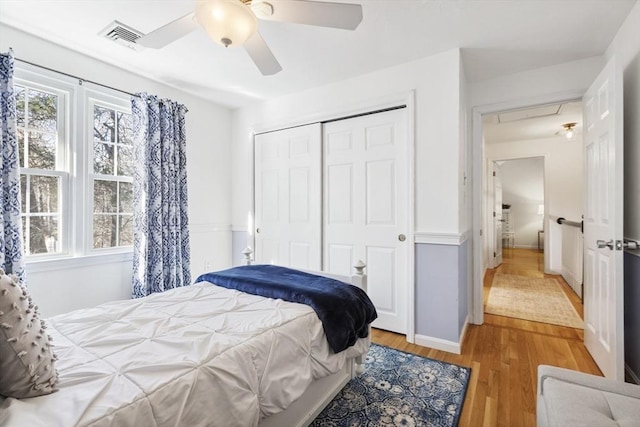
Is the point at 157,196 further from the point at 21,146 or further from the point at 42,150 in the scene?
the point at 21,146

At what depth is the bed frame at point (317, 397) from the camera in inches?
55.9

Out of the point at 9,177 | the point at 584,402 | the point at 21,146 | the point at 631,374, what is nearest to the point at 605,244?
the point at 631,374

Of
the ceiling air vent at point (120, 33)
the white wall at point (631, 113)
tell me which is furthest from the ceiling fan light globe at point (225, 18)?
the white wall at point (631, 113)

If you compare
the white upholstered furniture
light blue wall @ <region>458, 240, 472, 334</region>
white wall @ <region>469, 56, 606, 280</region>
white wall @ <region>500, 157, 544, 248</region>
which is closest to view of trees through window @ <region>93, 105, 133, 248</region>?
light blue wall @ <region>458, 240, 472, 334</region>

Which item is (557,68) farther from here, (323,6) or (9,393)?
(9,393)

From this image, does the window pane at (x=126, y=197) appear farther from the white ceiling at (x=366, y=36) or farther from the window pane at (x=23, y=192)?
the white ceiling at (x=366, y=36)

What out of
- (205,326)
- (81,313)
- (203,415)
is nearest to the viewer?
(203,415)

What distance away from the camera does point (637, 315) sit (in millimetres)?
1924

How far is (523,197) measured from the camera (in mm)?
8430

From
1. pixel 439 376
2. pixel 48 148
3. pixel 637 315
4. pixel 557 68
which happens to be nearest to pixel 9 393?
pixel 439 376

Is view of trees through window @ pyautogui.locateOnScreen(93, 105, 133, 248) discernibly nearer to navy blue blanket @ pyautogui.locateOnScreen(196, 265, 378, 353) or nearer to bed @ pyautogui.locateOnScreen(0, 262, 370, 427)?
navy blue blanket @ pyautogui.locateOnScreen(196, 265, 378, 353)

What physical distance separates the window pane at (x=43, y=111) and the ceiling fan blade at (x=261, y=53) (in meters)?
2.00

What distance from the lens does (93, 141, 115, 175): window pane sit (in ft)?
9.26

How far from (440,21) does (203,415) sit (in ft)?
8.92
